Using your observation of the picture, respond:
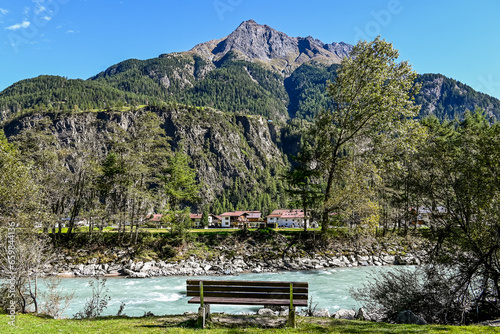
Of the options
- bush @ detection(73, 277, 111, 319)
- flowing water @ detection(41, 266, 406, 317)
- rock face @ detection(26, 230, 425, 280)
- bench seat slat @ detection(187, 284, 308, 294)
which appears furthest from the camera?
rock face @ detection(26, 230, 425, 280)

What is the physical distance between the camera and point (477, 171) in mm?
9242

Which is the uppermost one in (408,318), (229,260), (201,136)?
(201,136)

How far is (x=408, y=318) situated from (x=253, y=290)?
542 cm

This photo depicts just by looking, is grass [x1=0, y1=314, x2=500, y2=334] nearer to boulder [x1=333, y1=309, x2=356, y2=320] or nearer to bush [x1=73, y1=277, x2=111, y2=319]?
bush [x1=73, y1=277, x2=111, y2=319]

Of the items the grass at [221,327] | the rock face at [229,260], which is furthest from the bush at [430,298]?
the rock face at [229,260]

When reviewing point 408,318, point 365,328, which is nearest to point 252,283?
point 365,328

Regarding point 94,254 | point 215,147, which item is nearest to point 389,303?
point 94,254

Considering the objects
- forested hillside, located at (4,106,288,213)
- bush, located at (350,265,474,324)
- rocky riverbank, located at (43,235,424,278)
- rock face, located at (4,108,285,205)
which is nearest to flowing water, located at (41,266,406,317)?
bush, located at (350,265,474,324)

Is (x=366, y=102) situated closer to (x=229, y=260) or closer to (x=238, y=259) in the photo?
(x=238, y=259)

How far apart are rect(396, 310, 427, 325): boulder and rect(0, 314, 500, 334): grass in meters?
1.23

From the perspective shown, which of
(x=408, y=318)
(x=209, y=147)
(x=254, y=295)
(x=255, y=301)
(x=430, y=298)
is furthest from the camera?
(x=209, y=147)

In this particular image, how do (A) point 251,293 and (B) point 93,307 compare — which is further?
(B) point 93,307

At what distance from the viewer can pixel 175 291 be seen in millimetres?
20031

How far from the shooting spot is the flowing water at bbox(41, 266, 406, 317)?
1504 centimetres
